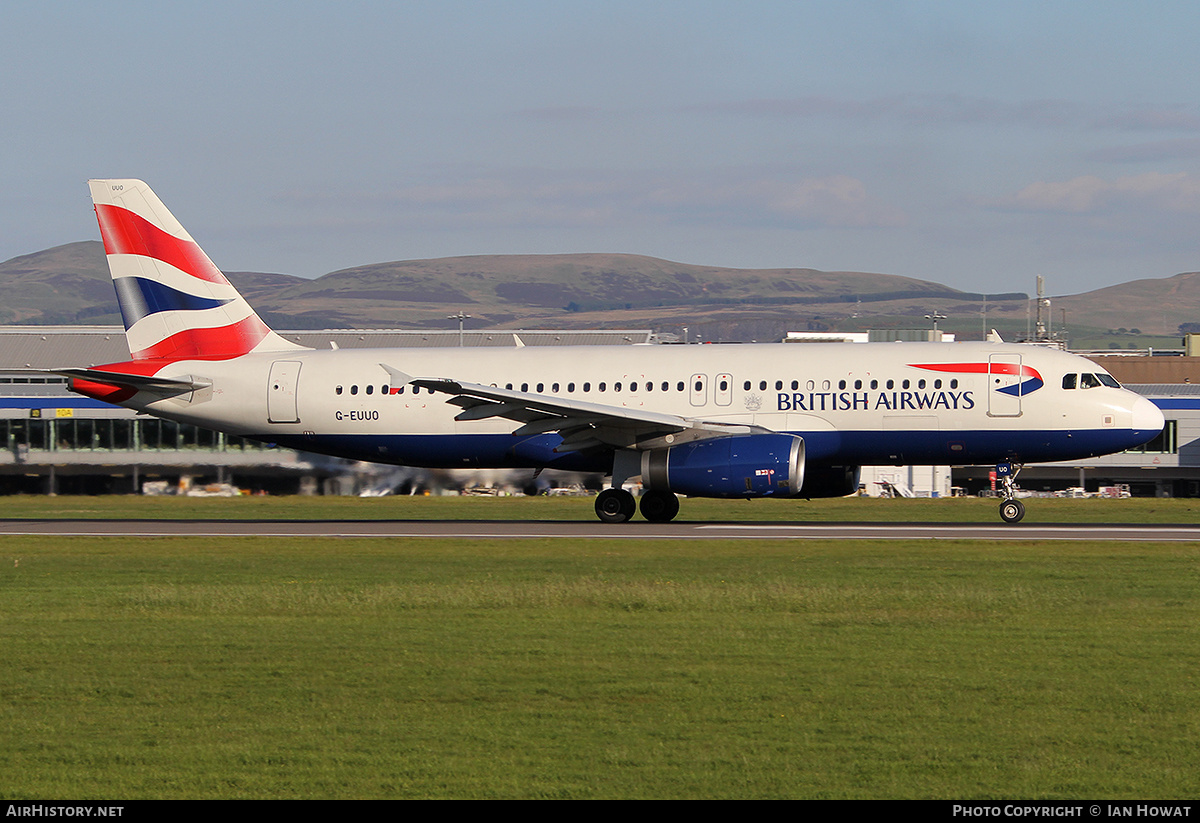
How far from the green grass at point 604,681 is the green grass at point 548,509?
15.9 m

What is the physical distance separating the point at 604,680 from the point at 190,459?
3921 centimetres

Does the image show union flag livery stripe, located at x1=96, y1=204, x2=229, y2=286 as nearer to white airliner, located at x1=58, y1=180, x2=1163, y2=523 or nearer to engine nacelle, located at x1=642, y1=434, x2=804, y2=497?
white airliner, located at x1=58, y1=180, x2=1163, y2=523

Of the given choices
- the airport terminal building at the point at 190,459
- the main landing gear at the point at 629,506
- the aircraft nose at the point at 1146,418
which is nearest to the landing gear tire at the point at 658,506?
the main landing gear at the point at 629,506

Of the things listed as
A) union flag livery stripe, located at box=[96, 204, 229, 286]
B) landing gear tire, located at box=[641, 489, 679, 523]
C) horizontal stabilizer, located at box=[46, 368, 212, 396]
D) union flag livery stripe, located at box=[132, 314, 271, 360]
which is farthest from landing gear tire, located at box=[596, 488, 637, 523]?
union flag livery stripe, located at box=[96, 204, 229, 286]

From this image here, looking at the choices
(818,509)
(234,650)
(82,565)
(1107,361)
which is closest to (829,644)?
(234,650)

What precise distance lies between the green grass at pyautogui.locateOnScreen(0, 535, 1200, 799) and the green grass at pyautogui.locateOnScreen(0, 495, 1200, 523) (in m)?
15.9

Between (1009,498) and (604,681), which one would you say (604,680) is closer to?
(604,681)

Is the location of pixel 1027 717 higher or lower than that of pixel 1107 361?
lower

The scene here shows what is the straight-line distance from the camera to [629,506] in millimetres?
33750

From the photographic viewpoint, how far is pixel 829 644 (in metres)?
14.9

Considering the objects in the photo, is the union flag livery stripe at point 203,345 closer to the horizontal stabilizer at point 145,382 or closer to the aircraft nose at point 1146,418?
the horizontal stabilizer at point 145,382

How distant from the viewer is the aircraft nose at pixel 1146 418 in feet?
105

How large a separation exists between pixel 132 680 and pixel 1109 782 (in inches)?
346

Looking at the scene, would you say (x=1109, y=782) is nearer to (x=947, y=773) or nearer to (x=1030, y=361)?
(x=947, y=773)
